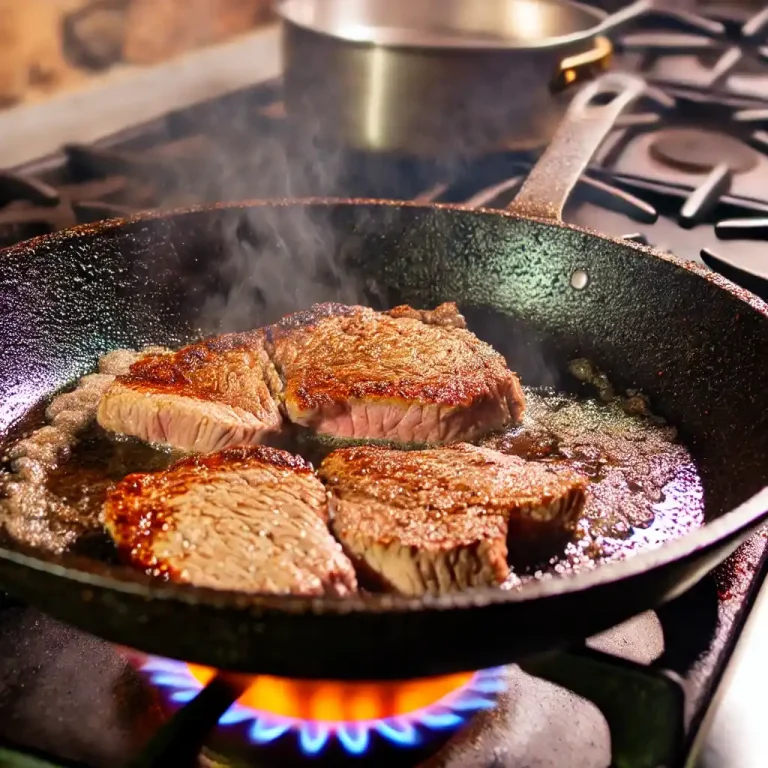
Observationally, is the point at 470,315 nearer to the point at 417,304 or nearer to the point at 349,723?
the point at 417,304

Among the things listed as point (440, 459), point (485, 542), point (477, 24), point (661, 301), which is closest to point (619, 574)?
point (485, 542)

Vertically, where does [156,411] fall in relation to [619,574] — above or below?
below

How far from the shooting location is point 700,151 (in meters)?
2.44

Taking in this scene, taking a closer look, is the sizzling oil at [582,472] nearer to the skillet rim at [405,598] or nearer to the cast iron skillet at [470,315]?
the cast iron skillet at [470,315]

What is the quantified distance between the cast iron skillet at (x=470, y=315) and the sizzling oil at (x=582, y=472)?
0.06 meters

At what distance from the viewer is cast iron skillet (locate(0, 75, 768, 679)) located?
2.49 feet

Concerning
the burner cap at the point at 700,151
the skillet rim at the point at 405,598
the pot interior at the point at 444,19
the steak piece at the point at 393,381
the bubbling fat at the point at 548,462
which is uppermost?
the pot interior at the point at 444,19

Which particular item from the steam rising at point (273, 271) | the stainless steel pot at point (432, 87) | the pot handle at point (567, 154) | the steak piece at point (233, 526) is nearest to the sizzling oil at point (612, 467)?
the steak piece at point (233, 526)

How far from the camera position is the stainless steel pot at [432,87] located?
6.18 ft

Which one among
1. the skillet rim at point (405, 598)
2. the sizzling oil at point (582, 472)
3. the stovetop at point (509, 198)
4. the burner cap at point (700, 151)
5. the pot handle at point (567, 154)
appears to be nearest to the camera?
the skillet rim at point (405, 598)

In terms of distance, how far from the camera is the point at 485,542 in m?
1.01

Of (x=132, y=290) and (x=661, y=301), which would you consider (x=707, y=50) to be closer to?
(x=661, y=301)

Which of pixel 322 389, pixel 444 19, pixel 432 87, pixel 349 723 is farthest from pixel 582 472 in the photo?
pixel 444 19

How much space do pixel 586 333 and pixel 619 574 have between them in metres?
0.96
